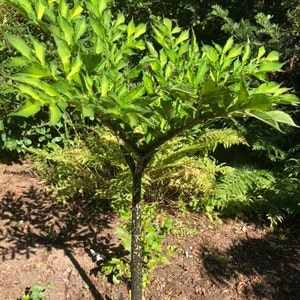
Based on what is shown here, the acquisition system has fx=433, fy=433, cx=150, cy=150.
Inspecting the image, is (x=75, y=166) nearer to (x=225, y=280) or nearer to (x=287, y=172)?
(x=225, y=280)

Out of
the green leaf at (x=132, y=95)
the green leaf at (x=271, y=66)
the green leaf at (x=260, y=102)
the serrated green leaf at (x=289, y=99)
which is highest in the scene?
the green leaf at (x=271, y=66)

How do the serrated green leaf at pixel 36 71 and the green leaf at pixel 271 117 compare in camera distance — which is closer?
the green leaf at pixel 271 117

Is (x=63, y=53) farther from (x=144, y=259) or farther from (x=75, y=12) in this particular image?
(x=144, y=259)

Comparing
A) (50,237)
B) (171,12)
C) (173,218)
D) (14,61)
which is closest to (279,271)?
(173,218)

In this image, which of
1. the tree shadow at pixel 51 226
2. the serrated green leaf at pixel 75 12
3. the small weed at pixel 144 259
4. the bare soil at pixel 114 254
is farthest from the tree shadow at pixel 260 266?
the serrated green leaf at pixel 75 12

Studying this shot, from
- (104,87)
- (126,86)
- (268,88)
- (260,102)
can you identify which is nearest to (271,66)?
→ (268,88)

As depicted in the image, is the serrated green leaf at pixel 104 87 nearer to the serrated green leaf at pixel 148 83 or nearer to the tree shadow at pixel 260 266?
the serrated green leaf at pixel 148 83

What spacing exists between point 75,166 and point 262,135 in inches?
74.2

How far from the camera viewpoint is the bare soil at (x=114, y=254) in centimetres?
323

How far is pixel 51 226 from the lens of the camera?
12.7ft

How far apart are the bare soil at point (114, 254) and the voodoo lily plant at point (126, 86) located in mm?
1133

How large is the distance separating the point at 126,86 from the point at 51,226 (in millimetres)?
2341

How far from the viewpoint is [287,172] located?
4.27 m

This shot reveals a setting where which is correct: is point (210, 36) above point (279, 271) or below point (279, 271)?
above
